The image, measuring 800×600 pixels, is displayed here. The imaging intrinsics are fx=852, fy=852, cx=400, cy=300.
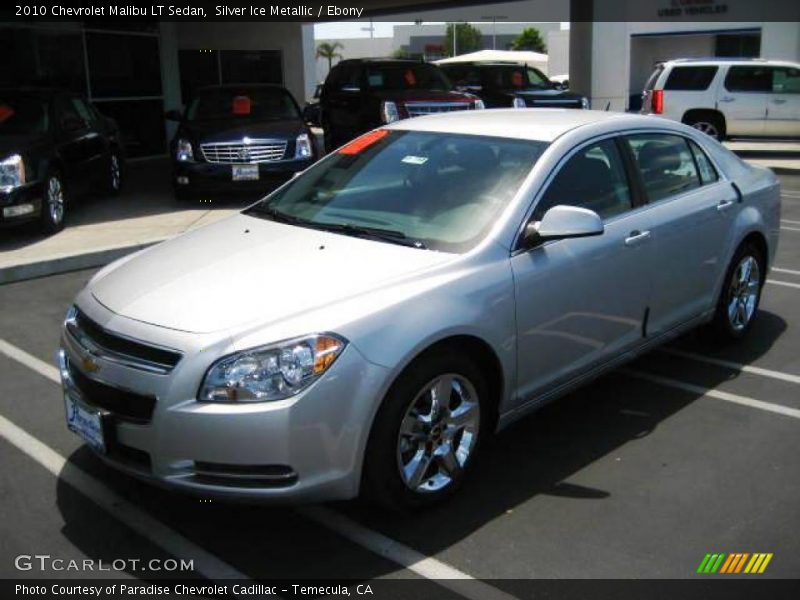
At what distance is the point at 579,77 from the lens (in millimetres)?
22859

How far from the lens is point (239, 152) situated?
431 inches

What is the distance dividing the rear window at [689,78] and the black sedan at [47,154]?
12.2 meters

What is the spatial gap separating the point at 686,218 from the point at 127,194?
9484mm

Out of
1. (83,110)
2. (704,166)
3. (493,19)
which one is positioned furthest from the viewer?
(493,19)

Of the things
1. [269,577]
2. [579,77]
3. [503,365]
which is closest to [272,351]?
[269,577]

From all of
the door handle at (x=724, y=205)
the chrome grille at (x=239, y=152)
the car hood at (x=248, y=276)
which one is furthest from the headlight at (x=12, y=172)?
the door handle at (x=724, y=205)

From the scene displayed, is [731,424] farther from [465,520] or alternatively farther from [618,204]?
[465,520]

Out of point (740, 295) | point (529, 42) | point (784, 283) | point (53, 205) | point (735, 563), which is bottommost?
point (735, 563)

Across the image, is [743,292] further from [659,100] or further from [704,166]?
[659,100]

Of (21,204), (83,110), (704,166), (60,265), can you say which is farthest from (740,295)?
(83,110)

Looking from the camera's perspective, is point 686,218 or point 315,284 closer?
point 315,284

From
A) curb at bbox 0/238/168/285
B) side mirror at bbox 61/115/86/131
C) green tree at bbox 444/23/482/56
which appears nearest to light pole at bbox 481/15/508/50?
green tree at bbox 444/23/482/56

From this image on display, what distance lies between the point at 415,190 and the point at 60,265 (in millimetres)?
4846

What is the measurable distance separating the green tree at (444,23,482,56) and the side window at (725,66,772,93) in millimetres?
69030
